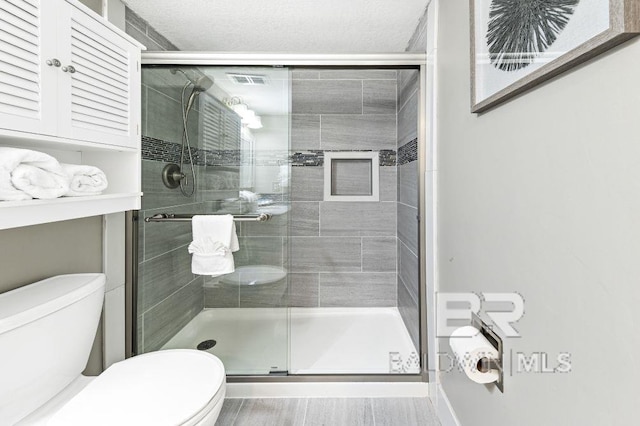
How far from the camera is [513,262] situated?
0.93 metres

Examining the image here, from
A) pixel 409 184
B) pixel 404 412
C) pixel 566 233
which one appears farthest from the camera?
pixel 409 184

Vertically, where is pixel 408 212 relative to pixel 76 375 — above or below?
above

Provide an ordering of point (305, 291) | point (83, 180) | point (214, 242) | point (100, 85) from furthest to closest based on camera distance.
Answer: point (305, 291) → point (214, 242) → point (100, 85) → point (83, 180)

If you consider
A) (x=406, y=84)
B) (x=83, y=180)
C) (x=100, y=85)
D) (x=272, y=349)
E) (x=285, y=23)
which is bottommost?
(x=272, y=349)

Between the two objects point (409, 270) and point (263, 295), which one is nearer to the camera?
point (263, 295)

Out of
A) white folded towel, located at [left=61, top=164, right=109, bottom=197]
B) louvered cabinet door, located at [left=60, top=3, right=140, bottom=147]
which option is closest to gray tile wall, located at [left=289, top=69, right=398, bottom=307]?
louvered cabinet door, located at [left=60, top=3, right=140, bottom=147]

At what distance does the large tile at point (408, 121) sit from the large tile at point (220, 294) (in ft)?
4.61

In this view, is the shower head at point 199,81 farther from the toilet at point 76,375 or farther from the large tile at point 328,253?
the large tile at point 328,253

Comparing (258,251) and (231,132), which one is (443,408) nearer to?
(258,251)

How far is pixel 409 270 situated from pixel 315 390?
97 cm

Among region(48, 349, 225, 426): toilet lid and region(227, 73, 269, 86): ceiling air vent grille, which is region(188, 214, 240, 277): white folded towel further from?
region(227, 73, 269, 86): ceiling air vent grille

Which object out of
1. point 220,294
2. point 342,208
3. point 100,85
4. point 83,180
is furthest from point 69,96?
point 342,208

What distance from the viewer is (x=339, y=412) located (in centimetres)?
170

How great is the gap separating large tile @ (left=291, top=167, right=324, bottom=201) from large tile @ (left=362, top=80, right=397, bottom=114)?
662 mm
